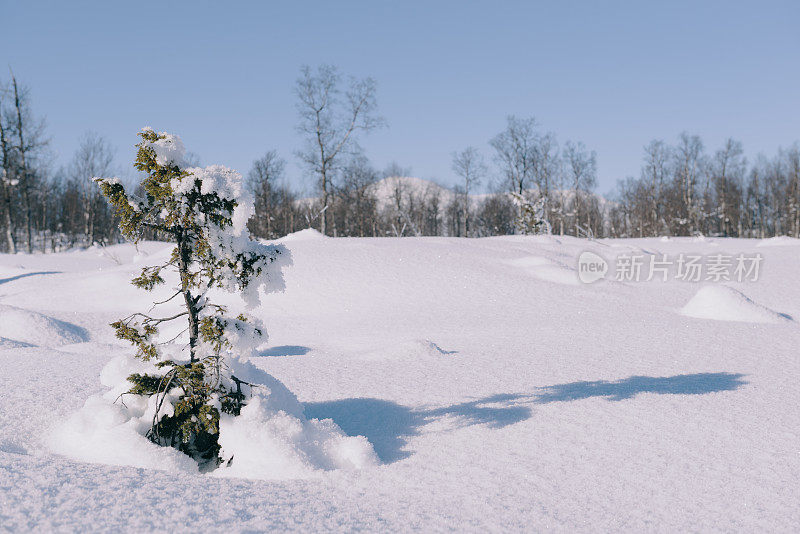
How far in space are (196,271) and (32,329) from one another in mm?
8035

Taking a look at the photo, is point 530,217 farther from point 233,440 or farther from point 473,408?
point 233,440

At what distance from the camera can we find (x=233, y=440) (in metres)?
3.80

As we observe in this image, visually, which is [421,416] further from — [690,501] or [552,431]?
[690,501]

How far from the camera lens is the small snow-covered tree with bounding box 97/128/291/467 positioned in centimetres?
363

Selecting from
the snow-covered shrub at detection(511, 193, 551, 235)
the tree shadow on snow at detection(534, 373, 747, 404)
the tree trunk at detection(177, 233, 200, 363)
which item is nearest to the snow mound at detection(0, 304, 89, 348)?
the tree trunk at detection(177, 233, 200, 363)

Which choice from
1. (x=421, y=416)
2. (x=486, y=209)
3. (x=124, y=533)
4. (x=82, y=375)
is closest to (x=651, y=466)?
(x=421, y=416)

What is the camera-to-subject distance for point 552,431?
4.58 m

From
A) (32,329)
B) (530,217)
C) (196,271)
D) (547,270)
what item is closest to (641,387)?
(196,271)

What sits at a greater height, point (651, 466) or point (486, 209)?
point (486, 209)

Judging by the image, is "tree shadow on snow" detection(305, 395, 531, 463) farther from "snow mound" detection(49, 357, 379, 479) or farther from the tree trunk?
the tree trunk

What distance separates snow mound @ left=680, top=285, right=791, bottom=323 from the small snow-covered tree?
9.89m

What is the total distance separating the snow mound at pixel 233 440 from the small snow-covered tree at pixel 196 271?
0.46 feet

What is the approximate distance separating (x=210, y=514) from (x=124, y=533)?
0.44 m

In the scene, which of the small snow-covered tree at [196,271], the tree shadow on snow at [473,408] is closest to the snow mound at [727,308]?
the tree shadow on snow at [473,408]
